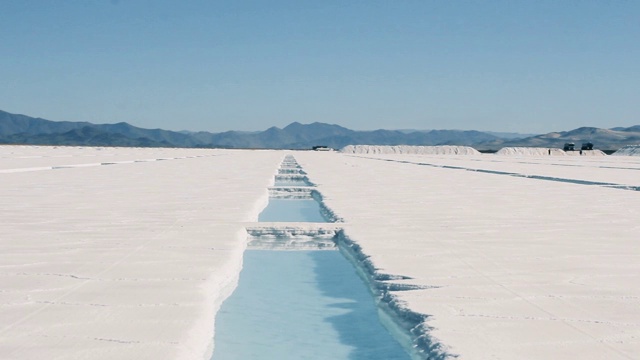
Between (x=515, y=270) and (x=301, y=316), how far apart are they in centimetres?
124

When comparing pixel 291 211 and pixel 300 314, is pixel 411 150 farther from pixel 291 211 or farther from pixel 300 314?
pixel 300 314

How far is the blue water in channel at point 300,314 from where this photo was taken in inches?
124

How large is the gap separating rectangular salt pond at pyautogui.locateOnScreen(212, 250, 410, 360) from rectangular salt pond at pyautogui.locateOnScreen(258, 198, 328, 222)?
281 centimetres

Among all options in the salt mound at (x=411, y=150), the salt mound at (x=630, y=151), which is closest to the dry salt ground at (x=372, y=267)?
the salt mound at (x=630, y=151)

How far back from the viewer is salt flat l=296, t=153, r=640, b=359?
2592 millimetres

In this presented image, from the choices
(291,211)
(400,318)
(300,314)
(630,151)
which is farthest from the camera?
(630,151)

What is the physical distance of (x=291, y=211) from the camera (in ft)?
30.4

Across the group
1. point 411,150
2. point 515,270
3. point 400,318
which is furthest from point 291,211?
point 411,150

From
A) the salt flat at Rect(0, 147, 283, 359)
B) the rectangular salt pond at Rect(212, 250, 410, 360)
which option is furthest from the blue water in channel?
the salt flat at Rect(0, 147, 283, 359)

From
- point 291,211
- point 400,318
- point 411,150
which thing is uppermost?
point 400,318

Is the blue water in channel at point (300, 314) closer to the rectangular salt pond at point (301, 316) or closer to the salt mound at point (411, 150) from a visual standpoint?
the rectangular salt pond at point (301, 316)

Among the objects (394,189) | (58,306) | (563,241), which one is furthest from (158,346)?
(394,189)

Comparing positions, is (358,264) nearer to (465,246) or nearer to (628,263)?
(465,246)

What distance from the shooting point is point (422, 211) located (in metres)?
7.43
